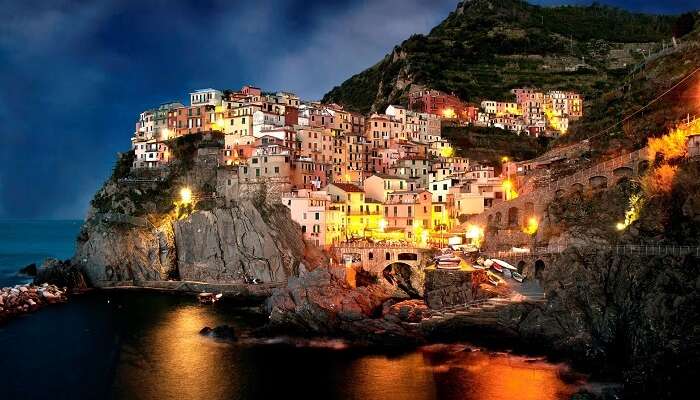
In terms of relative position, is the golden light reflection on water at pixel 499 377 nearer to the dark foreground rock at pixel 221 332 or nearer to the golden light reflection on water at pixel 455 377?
the golden light reflection on water at pixel 455 377

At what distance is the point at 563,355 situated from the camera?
116ft

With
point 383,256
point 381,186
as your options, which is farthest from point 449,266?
point 381,186

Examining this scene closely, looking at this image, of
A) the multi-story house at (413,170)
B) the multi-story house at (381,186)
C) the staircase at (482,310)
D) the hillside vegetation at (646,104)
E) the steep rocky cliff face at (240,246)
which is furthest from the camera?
the multi-story house at (413,170)

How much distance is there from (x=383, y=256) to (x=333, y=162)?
19.3 meters

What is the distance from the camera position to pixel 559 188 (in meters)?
49.1

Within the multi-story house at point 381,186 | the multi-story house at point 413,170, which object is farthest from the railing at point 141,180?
the multi-story house at point 413,170

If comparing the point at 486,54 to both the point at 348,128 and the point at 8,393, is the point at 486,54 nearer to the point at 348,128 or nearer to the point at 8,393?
the point at 348,128

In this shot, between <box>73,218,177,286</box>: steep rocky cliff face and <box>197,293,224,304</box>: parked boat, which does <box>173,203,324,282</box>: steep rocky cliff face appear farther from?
<box>197,293,224,304</box>: parked boat

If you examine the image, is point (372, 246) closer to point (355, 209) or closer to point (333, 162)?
point (355, 209)

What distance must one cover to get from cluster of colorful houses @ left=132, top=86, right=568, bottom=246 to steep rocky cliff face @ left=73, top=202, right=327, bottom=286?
242 cm

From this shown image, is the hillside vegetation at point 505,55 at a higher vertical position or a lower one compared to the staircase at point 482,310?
higher

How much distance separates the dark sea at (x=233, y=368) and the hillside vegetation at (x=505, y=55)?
6280cm

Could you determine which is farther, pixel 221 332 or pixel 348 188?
pixel 348 188

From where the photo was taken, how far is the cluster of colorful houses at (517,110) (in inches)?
3511
